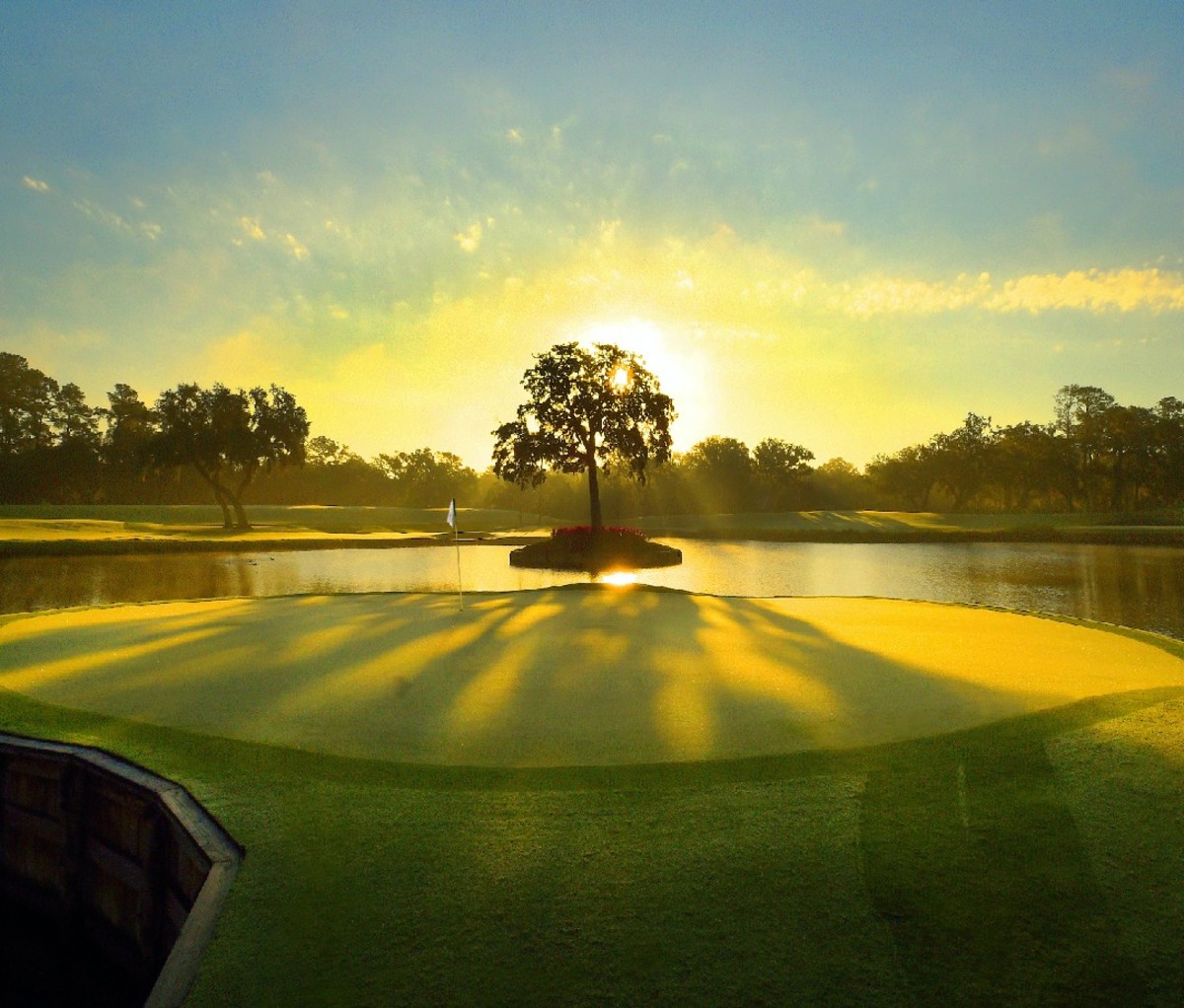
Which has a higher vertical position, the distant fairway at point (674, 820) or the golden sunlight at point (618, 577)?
the distant fairway at point (674, 820)

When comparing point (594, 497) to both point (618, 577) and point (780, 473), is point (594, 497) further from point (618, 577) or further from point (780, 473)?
point (780, 473)

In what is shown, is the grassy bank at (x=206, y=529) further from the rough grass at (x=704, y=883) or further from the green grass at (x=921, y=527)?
the rough grass at (x=704, y=883)

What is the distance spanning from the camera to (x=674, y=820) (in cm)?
437

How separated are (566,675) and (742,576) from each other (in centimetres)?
1875

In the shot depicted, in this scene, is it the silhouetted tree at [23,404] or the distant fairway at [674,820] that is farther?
the silhouetted tree at [23,404]

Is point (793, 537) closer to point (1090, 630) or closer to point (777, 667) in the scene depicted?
point (1090, 630)

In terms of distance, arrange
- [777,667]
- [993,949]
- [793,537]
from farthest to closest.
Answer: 1. [793,537]
2. [777,667]
3. [993,949]

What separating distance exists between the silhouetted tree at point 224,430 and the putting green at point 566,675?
4386cm

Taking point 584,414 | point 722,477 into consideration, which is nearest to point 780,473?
point 722,477

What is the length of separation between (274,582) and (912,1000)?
22924 millimetres

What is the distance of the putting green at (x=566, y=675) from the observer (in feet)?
A: 19.5

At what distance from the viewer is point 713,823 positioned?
4.32 meters

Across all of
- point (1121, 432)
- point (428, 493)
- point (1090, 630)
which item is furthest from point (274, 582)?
point (428, 493)

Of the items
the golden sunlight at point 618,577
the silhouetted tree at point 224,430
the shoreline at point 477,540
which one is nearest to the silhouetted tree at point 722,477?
the shoreline at point 477,540
